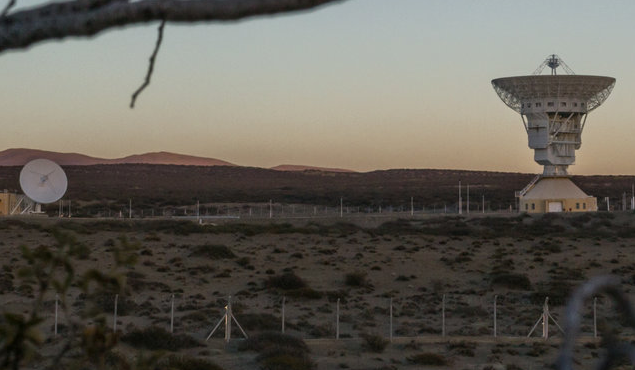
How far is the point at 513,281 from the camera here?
32.1 meters

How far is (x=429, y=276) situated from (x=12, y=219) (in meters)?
29.3

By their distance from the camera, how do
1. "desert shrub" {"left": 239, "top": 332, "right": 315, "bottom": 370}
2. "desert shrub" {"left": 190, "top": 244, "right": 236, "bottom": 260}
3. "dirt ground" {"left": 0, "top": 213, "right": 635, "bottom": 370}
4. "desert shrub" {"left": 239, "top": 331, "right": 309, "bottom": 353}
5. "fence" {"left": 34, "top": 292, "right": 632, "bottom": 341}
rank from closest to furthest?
"desert shrub" {"left": 239, "top": 332, "right": 315, "bottom": 370}, "desert shrub" {"left": 239, "top": 331, "right": 309, "bottom": 353}, "dirt ground" {"left": 0, "top": 213, "right": 635, "bottom": 370}, "fence" {"left": 34, "top": 292, "right": 632, "bottom": 341}, "desert shrub" {"left": 190, "top": 244, "right": 236, "bottom": 260}

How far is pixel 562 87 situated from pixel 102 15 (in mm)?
56639

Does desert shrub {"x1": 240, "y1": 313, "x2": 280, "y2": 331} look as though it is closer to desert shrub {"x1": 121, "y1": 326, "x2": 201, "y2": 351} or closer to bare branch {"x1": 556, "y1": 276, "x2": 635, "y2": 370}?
desert shrub {"x1": 121, "y1": 326, "x2": 201, "y2": 351}

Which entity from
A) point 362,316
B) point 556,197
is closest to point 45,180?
point 556,197

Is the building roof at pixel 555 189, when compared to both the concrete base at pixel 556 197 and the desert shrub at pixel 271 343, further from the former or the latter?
the desert shrub at pixel 271 343

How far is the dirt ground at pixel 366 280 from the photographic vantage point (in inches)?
802

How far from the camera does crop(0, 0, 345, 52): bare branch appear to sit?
234cm

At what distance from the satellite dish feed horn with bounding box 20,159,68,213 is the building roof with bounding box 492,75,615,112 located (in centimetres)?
2787

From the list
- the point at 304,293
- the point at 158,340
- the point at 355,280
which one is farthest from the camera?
the point at 355,280

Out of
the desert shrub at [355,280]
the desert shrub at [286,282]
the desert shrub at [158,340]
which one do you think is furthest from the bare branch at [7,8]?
the desert shrub at [355,280]

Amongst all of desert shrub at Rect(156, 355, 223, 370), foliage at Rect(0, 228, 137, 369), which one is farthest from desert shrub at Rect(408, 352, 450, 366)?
foliage at Rect(0, 228, 137, 369)

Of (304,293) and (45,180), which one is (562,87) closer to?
(45,180)

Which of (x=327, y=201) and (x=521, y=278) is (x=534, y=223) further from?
(x=327, y=201)
